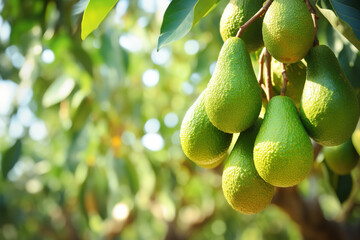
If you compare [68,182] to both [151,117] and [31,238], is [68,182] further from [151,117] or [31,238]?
[31,238]

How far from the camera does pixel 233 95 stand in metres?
0.77

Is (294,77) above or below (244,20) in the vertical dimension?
below

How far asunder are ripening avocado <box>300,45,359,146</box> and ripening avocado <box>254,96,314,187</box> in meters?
0.03

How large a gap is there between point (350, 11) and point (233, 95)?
0.87 ft

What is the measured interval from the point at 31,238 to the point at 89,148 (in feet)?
14.1

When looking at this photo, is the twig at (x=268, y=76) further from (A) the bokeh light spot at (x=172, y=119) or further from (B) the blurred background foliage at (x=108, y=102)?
(A) the bokeh light spot at (x=172, y=119)

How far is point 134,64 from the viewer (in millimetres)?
3445

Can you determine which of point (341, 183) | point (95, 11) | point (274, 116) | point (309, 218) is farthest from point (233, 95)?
point (309, 218)

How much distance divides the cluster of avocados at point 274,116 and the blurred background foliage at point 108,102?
14.1 inches

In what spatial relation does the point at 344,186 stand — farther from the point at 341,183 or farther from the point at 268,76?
the point at 268,76

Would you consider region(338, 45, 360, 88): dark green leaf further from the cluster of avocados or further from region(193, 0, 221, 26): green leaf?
region(193, 0, 221, 26): green leaf

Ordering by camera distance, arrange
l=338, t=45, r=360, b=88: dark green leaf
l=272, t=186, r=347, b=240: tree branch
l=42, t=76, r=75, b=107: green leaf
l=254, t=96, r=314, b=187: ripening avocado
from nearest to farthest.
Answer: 1. l=254, t=96, r=314, b=187: ripening avocado
2. l=338, t=45, r=360, b=88: dark green leaf
3. l=42, t=76, r=75, b=107: green leaf
4. l=272, t=186, r=347, b=240: tree branch

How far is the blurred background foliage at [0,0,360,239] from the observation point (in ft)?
6.57

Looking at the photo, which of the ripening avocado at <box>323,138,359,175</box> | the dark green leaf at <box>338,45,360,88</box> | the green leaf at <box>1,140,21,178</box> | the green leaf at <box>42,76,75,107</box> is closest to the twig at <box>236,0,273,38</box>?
the dark green leaf at <box>338,45,360,88</box>
